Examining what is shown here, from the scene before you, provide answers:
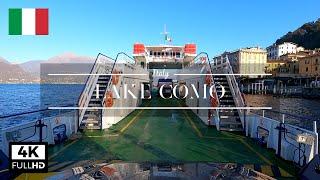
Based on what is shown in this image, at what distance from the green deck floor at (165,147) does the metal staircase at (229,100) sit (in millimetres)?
705

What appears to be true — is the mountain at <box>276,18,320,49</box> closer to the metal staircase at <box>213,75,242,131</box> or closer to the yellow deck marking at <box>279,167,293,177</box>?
the metal staircase at <box>213,75,242,131</box>

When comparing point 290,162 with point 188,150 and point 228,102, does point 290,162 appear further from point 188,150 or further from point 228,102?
point 228,102

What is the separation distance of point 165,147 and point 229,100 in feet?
18.6

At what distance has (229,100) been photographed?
15133 mm

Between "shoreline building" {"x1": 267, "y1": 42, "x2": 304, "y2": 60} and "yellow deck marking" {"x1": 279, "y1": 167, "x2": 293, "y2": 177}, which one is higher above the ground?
"shoreline building" {"x1": 267, "y1": 42, "x2": 304, "y2": 60}

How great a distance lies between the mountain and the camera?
16700 cm

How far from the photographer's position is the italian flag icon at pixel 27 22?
7.34m

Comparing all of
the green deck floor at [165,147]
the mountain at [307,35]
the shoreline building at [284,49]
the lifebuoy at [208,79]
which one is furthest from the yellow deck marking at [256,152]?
the mountain at [307,35]

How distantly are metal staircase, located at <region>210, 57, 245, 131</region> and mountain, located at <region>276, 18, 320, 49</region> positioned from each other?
16570 cm

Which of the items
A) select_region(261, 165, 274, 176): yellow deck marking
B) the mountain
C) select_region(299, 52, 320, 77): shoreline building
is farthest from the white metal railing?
the mountain

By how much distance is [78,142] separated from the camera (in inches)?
449

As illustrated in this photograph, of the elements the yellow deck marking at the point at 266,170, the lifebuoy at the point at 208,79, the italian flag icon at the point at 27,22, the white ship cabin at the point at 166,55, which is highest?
the white ship cabin at the point at 166,55

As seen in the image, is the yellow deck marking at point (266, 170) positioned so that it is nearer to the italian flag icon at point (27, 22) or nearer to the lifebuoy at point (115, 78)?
the italian flag icon at point (27, 22)

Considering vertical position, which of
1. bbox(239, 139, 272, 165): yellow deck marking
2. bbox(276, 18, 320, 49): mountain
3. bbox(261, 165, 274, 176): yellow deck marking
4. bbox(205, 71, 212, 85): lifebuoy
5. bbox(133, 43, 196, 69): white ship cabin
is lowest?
bbox(239, 139, 272, 165): yellow deck marking
